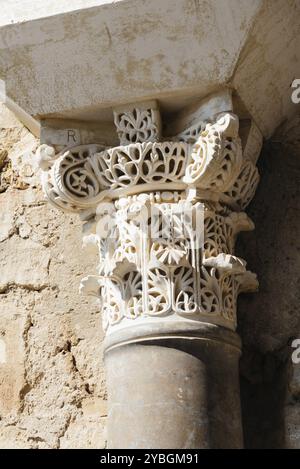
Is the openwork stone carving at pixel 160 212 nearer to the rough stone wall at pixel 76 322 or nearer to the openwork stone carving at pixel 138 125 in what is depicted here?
the openwork stone carving at pixel 138 125

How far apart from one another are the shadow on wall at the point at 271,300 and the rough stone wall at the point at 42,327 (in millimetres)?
577

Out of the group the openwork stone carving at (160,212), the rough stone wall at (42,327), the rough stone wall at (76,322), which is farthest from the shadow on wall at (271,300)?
the rough stone wall at (42,327)

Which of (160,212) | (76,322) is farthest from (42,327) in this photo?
(160,212)

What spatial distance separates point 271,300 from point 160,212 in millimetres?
607

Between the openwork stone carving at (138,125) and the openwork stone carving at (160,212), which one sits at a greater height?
the openwork stone carving at (138,125)

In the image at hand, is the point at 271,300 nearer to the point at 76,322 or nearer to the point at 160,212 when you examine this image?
the point at 160,212

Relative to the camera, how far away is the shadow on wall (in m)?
4.41

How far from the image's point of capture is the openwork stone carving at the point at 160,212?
4.18 meters

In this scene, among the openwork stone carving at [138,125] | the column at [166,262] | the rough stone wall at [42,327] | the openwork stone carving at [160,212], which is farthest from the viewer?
the rough stone wall at [42,327]

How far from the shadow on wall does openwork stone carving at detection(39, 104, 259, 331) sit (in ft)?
0.63

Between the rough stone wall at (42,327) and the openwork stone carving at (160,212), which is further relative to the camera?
the rough stone wall at (42,327)

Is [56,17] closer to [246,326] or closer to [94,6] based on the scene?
[94,6]

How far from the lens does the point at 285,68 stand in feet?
14.4

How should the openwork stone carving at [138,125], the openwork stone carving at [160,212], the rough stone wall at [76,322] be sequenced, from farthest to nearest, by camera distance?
the rough stone wall at [76,322], the openwork stone carving at [138,125], the openwork stone carving at [160,212]
